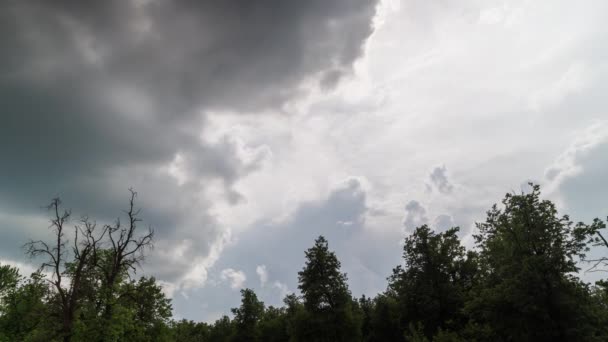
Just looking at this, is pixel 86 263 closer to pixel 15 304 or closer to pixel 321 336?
pixel 15 304

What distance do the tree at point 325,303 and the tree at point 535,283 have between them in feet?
69.3

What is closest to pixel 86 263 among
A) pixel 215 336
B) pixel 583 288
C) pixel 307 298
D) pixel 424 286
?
pixel 307 298

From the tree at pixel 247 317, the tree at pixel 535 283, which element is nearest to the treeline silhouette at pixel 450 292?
the tree at pixel 535 283

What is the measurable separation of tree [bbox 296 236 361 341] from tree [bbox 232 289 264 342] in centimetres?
2420

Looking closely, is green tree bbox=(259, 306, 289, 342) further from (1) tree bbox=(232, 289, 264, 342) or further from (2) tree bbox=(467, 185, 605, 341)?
(2) tree bbox=(467, 185, 605, 341)

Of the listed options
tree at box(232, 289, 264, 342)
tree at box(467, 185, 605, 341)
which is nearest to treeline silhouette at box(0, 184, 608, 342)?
tree at box(467, 185, 605, 341)

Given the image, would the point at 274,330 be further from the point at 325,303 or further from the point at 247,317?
the point at 325,303

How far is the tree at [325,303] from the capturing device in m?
46.7

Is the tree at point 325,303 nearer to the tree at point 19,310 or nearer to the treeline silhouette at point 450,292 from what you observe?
the treeline silhouette at point 450,292

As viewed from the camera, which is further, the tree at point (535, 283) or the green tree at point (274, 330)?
the green tree at point (274, 330)

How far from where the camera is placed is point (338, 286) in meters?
48.6

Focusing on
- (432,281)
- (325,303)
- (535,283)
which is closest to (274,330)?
(325,303)

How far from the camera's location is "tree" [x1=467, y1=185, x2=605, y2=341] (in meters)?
24.2

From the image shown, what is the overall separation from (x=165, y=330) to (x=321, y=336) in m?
20.2
